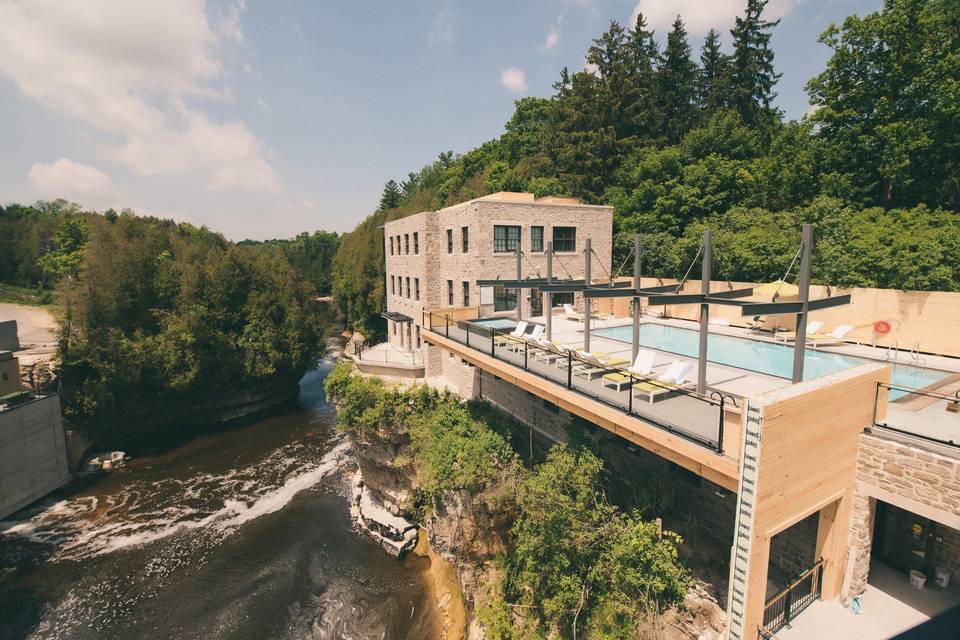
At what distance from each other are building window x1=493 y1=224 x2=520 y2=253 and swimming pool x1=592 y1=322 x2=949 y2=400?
729cm

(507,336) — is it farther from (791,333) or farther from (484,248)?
(791,333)

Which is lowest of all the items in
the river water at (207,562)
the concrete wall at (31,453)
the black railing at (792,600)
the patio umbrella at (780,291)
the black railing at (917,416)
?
the river water at (207,562)

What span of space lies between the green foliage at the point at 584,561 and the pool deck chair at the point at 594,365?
229 cm

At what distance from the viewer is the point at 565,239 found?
81.5 ft

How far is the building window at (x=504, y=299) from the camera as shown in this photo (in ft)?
76.5

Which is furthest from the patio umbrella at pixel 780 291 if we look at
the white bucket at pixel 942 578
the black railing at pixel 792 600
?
the black railing at pixel 792 600

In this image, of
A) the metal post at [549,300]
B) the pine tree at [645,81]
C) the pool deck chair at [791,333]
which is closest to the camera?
the pool deck chair at [791,333]

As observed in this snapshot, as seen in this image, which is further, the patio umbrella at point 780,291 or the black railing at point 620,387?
the patio umbrella at point 780,291

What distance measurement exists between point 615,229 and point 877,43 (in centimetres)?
1615

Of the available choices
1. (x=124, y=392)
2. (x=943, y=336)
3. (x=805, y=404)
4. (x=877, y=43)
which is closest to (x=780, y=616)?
(x=805, y=404)

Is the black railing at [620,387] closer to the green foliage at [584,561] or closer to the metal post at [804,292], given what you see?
the metal post at [804,292]

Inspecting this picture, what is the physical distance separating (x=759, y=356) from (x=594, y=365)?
6.17 meters

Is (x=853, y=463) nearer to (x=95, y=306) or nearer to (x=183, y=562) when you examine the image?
(x=183, y=562)

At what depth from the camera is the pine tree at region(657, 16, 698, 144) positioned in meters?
39.3
